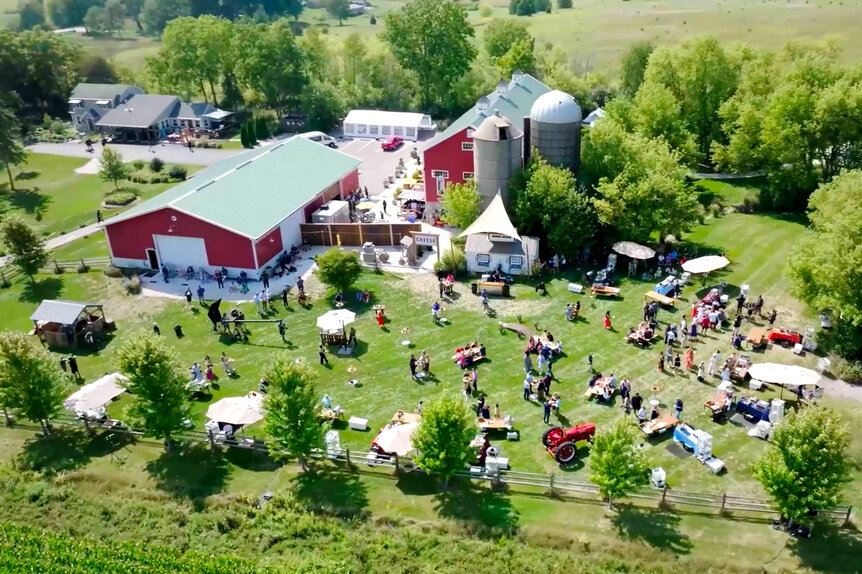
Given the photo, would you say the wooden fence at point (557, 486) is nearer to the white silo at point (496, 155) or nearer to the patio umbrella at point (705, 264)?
the patio umbrella at point (705, 264)

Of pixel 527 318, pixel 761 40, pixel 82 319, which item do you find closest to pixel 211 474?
pixel 82 319

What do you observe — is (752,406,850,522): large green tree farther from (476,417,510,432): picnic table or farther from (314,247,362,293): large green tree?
(314,247,362,293): large green tree

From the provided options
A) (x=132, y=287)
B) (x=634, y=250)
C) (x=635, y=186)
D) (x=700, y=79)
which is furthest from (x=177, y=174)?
(x=700, y=79)

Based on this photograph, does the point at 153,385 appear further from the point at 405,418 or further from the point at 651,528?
the point at 651,528

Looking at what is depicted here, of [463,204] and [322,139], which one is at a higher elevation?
[463,204]

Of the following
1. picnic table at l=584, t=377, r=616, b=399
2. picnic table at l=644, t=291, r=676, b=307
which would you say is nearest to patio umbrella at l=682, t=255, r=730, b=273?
picnic table at l=644, t=291, r=676, b=307

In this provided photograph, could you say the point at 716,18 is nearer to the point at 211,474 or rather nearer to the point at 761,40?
the point at 761,40

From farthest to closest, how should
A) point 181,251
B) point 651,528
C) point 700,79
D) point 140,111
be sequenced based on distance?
point 140,111, point 700,79, point 181,251, point 651,528
